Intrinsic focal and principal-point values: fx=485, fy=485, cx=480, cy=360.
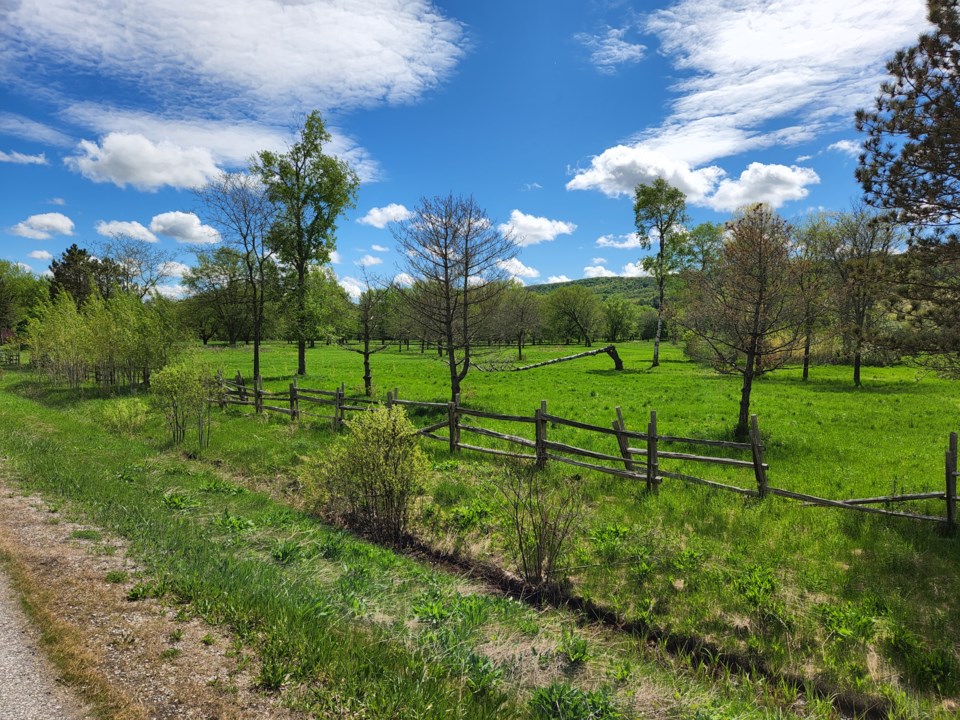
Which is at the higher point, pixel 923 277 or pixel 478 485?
pixel 923 277

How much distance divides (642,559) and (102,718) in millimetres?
5772

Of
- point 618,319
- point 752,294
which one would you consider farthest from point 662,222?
point 618,319

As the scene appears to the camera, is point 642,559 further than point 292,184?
No

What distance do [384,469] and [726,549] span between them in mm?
5164

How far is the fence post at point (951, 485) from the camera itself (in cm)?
697

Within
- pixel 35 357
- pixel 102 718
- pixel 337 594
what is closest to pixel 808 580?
pixel 337 594

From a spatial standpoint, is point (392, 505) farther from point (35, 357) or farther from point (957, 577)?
point (35, 357)

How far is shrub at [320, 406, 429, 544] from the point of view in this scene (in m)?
7.62

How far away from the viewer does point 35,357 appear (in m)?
27.9

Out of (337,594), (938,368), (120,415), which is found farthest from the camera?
(120,415)

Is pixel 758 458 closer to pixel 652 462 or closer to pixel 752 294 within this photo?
pixel 652 462

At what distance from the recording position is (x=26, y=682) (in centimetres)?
365

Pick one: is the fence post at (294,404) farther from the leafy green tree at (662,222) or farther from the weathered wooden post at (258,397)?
the leafy green tree at (662,222)

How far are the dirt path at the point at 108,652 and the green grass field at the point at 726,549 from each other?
59 centimetres
